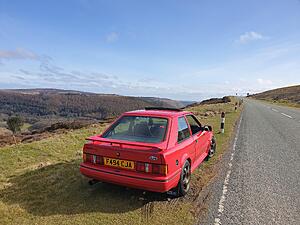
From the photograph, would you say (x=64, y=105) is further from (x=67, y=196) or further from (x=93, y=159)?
(x=93, y=159)

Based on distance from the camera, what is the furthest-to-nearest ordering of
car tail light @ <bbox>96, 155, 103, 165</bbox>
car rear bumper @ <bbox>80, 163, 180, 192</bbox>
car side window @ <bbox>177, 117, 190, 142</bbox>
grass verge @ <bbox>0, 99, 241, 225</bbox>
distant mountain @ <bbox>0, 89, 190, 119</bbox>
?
distant mountain @ <bbox>0, 89, 190, 119</bbox>, car side window @ <bbox>177, 117, 190, 142</bbox>, car tail light @ <bbox>96, 155, 103, 165</bbox>, car rear bumper @ <bbox>80, 163, 180, 192</bbox>, grass verge @ <bbox>0, 99, 241, 225</bbox>

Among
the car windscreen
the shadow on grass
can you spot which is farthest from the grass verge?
the car windscreen

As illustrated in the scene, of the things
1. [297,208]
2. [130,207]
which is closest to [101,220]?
[130,207]

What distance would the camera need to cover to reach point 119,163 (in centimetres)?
424

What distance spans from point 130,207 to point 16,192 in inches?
91.9

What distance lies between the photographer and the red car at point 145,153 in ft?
13.2

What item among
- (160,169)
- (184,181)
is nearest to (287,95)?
(184,181)

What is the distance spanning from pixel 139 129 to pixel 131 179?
3.76 feet

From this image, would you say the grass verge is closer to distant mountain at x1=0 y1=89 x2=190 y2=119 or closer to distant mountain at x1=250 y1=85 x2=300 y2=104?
distant mountain at x1=250 y1=85 x2=300 y2=104

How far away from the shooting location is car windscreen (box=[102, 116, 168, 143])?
15.2 feet

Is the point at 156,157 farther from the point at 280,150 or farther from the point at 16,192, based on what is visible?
the point at 280,150

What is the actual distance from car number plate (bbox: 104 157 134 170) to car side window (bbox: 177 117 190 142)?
1.10m

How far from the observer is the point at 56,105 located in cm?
15850

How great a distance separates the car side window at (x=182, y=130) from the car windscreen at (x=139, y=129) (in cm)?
36
